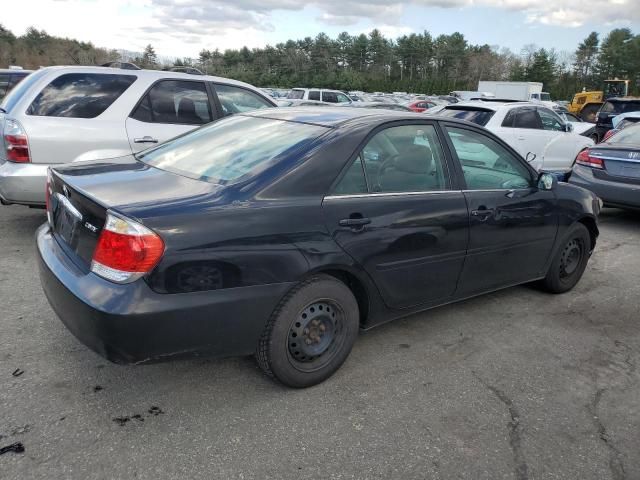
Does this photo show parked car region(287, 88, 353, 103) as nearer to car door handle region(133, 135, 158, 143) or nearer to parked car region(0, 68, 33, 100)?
parked car region(0, 68, 33, 100)

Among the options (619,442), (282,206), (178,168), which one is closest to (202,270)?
(282,206)

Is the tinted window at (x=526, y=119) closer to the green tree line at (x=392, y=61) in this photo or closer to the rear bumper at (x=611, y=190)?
the rear bumper at (x=611, y=190)

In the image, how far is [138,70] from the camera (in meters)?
5.85

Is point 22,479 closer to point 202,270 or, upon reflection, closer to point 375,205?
point 202,270

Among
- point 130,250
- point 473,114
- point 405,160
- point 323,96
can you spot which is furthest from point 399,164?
point 323,96

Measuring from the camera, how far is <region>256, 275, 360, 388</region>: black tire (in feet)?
9.14

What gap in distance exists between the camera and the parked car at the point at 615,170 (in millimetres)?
7090

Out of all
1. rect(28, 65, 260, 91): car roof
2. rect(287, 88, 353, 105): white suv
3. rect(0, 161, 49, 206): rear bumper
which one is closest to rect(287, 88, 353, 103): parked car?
rect(287, 88, 353, 105): white suv

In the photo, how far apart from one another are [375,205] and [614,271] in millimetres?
3793

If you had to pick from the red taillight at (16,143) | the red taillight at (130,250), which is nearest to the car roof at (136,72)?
the red taillight at (16,143)

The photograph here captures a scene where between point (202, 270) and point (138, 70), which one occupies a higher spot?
point (138, 70)

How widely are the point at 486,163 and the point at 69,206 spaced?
9.71ft

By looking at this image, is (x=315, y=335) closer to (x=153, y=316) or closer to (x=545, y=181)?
(x=153, y=316)

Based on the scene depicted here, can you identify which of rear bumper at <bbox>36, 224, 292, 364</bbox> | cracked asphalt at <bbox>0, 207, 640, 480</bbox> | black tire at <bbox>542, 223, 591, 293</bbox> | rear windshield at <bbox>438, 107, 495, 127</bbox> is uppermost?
rear windshield at <bbox>438, 107, 495, 127</bbox>
